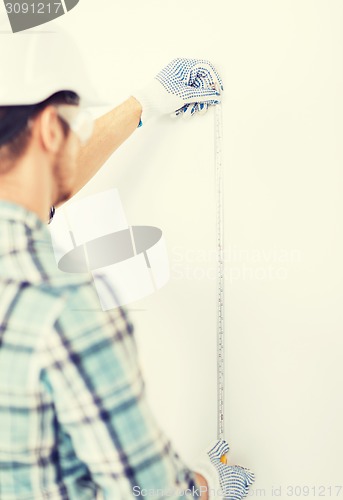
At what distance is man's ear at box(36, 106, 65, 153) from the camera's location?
0.62 metres

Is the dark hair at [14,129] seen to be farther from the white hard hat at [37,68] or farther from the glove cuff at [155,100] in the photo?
the glove cuff at [155,100]

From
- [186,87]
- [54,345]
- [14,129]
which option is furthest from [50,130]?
[186,87]

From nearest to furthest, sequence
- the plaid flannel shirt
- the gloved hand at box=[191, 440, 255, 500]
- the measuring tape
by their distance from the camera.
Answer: the plaid flannel shirt, the gloved hand at box=[191, 440, 255, 500], the measuring tape

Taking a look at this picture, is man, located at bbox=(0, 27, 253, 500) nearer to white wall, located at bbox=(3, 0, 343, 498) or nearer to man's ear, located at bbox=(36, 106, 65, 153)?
man's ear, located at bbox=(36, 106, 65, 153)

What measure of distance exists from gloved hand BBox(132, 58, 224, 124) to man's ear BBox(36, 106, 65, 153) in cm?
40

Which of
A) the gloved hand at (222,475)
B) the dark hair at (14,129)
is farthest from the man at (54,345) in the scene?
the gloved hand at (222,475)

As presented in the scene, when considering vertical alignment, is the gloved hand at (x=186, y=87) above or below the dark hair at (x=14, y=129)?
above

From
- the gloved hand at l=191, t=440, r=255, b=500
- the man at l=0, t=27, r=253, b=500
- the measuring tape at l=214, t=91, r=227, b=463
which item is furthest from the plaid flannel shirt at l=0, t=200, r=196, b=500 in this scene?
the measuring tape at l=214, t=91, r=227, b=463

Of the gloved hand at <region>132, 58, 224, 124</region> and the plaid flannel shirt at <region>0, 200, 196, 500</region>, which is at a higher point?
the gloved hand at <region>132, 58, 224, 124</region>

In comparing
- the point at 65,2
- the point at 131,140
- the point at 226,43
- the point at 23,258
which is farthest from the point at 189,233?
the point at 65,2

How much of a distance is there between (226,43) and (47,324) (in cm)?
72

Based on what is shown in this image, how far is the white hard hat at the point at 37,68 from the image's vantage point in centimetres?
62

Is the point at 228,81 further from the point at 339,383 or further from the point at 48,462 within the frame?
the point at 48,462

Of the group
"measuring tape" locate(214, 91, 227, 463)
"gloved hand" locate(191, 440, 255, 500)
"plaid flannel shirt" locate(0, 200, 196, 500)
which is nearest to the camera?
"plaid flannel shirt" locate(0, 200, 196, 500)
